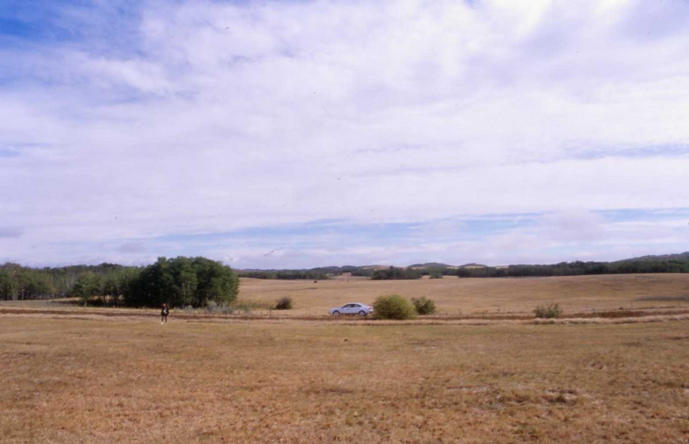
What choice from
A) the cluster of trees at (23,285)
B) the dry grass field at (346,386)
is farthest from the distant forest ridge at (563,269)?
the dry grass field at (346,386)

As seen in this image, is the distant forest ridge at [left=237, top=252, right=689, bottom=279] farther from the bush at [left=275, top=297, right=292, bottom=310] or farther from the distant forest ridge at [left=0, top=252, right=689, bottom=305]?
the bush at [left=275, top=297, right=292, bottom=310]

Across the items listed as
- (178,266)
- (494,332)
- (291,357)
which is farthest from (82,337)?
(178,266)

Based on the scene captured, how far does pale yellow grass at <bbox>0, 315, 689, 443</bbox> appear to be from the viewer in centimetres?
Result: 1202

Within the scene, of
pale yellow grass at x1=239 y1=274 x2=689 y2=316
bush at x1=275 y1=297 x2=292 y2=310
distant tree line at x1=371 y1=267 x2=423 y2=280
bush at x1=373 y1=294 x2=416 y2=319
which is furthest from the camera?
distant tree line at x1=371 y1=267 x2=423 y2=280

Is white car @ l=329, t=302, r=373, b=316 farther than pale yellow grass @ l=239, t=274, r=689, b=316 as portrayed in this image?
No

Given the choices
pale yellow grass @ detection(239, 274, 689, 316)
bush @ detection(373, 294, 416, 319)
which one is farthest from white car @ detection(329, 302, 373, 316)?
pale yellow grass @ detection(239, 274, 689, 316)

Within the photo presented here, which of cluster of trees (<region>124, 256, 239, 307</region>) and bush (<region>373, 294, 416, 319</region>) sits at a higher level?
cluster of trees (<region>124, 256, 239, 307</region>)

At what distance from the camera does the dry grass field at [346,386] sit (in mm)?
12062

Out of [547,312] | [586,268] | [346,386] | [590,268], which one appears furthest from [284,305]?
[586,268]

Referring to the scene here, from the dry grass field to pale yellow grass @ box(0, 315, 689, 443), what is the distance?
0.16 ft

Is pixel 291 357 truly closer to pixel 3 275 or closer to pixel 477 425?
pixel 477 425

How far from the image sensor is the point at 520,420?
12.4m

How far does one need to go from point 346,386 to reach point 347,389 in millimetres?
440

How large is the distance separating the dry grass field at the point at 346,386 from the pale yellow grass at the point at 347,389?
1.9 inches
